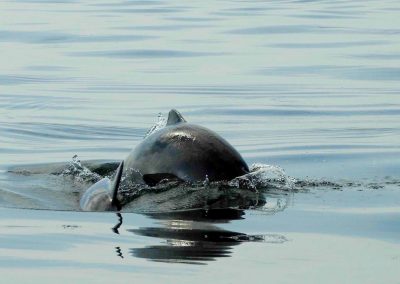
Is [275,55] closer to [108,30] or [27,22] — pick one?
[108,30]

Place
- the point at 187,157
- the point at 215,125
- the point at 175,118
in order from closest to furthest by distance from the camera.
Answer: the point at 187,157, the point at 175,118, the point at 215,125

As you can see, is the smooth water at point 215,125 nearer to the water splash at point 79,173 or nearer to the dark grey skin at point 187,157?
the water splash at point 79,173

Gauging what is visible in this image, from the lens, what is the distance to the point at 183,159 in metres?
10.0

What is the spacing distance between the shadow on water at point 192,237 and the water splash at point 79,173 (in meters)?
1.98

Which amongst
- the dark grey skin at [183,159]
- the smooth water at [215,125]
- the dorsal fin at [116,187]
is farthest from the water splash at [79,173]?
the dorsal fin at [116,187]

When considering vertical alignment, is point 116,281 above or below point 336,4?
below

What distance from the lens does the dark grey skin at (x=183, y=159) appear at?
9938 mm

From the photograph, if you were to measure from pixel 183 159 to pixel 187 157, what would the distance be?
36mm

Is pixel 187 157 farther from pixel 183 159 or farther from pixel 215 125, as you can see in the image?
pixel 215 125

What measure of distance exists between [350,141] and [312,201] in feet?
12.0

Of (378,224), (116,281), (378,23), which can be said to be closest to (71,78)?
(378,23)

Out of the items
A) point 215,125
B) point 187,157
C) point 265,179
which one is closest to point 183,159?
point 187,157

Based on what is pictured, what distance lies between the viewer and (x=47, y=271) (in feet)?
23.2

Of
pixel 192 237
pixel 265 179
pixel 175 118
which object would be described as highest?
pixel 175 118
